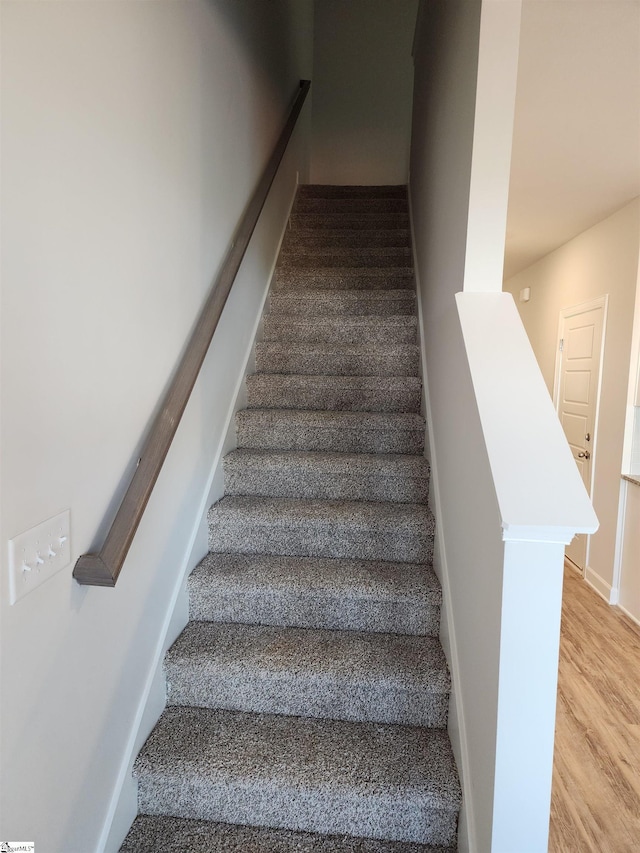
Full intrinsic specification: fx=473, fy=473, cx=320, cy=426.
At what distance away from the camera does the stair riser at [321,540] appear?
69.2 inches

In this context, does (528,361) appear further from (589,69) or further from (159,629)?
(589,69)

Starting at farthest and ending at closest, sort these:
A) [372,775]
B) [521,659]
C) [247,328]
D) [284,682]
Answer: [247,328]
[284,682]
[372,775]
[521,659]

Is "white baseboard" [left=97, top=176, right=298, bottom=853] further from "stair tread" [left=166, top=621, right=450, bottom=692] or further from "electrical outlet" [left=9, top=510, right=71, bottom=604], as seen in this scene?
"electrical outlet" [left=9, top=510, right=71, bottom=604]

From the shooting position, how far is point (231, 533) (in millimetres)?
1815

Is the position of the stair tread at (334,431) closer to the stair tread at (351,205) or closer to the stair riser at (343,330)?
the stair riser at (343,330)

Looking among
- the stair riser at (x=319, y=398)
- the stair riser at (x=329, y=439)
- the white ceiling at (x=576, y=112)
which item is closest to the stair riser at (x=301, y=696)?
the stair riser at (x=329, y=439)

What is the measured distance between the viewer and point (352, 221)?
147 inches

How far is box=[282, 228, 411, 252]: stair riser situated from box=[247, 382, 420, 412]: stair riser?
149 centimetres

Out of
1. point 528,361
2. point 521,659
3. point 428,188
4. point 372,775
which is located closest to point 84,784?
point 372,775

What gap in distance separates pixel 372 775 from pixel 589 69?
252cm

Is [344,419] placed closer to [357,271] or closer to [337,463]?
[337,463]

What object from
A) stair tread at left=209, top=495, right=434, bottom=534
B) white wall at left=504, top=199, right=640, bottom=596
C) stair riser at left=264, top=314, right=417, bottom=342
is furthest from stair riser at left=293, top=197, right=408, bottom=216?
stair tread at left=209, top=495, right=434, bottom=534

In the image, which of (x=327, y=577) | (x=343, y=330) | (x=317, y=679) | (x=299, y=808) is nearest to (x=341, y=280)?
(x=343, y=330)

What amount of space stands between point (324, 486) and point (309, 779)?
1022mm
